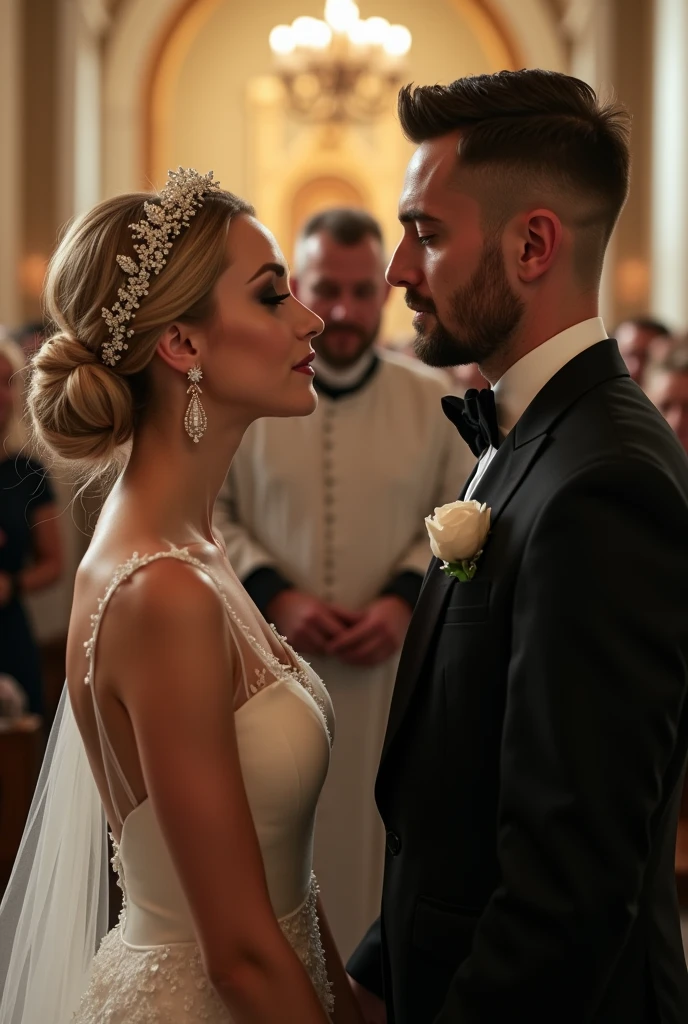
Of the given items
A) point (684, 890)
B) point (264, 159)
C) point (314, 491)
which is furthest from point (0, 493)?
point (264, 159)

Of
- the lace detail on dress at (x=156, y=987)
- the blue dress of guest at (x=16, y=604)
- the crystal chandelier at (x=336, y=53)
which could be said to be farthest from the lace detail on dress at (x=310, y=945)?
the crystal chandelier at (x=336, y=53)

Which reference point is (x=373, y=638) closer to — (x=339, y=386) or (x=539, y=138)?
(x=339, y=386)

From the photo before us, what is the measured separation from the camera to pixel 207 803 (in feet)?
5.68

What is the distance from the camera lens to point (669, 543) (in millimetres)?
1550

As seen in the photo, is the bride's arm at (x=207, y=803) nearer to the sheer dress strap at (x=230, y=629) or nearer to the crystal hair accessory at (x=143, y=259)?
the sheer dress strap at (x=230, y=629)

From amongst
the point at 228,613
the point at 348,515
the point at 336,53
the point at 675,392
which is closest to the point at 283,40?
the point at 336,53

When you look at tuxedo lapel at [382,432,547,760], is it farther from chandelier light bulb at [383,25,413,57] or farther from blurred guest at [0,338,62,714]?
chandelier light bulb at [383,25,413,57]

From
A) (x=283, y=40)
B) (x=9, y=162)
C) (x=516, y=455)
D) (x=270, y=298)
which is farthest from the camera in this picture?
(x=283, y=40)

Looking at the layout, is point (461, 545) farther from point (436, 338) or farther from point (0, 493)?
point (0, 493)

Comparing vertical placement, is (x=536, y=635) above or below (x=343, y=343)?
below

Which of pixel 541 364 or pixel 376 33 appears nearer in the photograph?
pixel 541 364

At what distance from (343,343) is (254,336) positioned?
1.85 metres

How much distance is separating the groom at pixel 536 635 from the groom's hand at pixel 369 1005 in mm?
20

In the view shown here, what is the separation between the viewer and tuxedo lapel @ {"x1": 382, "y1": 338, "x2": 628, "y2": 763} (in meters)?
1.79
